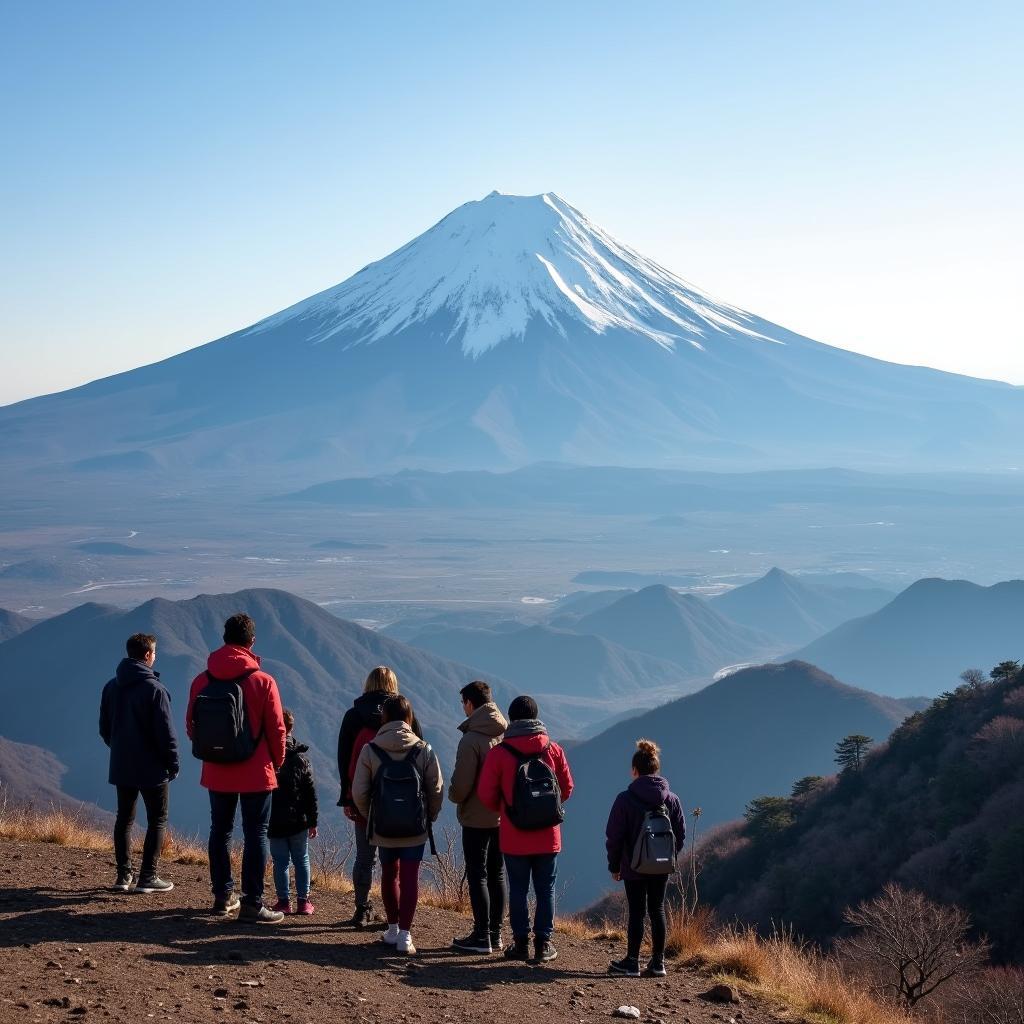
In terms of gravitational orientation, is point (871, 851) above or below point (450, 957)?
below

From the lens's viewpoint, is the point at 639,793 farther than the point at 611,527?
No

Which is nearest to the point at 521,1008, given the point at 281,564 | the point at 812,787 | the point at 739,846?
the point at 739,846

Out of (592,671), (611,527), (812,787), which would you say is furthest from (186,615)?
(611,527)

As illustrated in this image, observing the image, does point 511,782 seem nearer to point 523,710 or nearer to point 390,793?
point 523,710

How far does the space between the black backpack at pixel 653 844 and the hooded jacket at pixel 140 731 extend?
7.99ft

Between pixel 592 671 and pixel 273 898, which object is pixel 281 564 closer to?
pixel 592 671

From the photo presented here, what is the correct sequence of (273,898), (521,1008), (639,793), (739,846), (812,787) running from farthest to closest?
(812,787)
(739,846)
(273,898)
(639,793)
(521,1008)

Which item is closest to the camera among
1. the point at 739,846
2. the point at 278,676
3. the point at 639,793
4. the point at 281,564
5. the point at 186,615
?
the point at 639,793

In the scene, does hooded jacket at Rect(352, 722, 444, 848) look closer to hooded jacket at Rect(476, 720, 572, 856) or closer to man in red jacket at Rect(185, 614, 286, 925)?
hooded jacket at Rect(476, 720, 572, 856)

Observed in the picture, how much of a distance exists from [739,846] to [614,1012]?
21.5 m

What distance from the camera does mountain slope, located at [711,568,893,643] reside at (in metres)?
113

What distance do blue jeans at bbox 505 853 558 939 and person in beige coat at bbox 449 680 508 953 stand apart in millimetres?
117

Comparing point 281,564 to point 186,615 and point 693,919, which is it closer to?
point 186,615

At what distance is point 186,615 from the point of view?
68.1m
